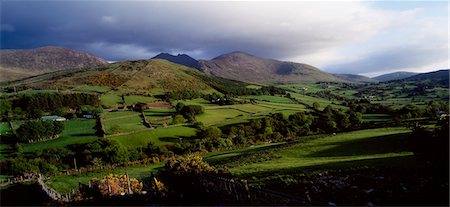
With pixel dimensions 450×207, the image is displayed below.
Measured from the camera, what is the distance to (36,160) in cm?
8012

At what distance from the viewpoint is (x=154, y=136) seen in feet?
325

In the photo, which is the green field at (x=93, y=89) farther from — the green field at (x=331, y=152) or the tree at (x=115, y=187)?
the tree at (x=115, y=187)

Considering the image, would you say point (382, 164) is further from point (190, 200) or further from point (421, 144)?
point (190, 200)

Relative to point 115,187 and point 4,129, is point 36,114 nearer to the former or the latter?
point 4,129

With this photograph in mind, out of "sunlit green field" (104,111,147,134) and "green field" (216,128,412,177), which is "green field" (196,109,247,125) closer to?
"sunlit green field" (104,111,147,134)

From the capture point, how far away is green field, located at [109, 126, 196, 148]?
9456cm

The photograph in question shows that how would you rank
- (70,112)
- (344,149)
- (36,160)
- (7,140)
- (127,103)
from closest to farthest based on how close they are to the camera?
(344,149), (36,160), (7,140), (70,112), (127,103)

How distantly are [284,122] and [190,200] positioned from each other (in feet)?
324

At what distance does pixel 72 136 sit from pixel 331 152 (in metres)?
79.2

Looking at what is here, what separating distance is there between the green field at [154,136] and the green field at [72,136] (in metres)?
8.57

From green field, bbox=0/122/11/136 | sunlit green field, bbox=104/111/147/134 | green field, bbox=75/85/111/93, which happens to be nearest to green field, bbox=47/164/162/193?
sunlit green field, bbox=104/111/147/134

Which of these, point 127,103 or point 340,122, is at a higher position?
point 127,103

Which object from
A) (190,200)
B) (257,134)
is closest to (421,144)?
(190,200)

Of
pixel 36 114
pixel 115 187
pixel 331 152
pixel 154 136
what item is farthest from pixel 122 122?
pixel 331 152
